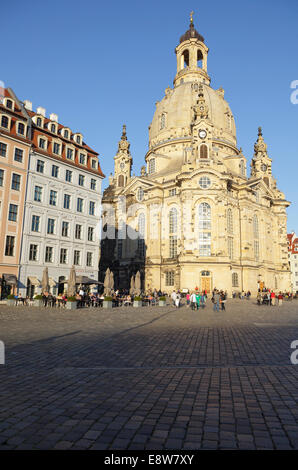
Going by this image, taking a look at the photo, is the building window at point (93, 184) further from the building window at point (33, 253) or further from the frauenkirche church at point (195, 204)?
the frauenkirche church at point (195, 204)

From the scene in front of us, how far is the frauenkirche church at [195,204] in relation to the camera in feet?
185

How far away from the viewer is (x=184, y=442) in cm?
418

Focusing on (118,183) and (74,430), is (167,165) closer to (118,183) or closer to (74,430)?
(118,183)

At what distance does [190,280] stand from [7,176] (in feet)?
102

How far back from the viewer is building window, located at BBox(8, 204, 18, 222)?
35.9 metres

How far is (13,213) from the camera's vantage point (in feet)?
119

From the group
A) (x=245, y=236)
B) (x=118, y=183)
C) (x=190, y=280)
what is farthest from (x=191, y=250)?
(x=118, y=183)

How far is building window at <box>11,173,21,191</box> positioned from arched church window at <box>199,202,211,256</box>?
30.9m

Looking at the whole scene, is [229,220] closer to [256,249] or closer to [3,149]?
[256,249]

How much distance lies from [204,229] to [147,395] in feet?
170

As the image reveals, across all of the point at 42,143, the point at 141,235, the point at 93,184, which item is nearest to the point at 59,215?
the point at 93,184

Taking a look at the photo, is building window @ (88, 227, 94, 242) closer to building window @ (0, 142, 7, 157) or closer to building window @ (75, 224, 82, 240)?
building window @ (75, 224, 82, 240)

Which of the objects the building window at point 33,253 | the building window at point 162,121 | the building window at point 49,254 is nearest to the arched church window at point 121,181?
the building window at point 162,121

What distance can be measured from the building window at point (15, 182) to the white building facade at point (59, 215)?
130 cm
